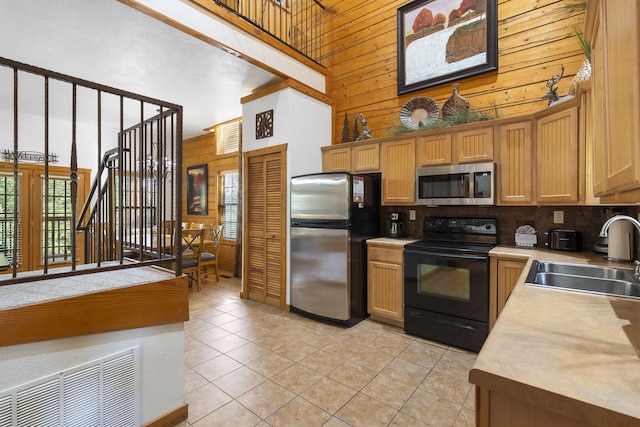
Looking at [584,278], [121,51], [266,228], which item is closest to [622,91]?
[584,278]

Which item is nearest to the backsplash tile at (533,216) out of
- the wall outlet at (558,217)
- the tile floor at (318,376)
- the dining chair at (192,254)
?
the wall outlet at (558,217)

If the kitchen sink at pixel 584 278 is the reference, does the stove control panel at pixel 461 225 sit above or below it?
above

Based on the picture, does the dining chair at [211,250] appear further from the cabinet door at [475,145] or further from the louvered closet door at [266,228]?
the cabinet door at [475,145]

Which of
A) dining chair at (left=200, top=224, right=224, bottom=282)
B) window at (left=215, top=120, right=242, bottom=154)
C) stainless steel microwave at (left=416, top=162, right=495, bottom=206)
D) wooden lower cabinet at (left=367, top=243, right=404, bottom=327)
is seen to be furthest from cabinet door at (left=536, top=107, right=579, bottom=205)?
window at (left=215, top=120, right=242, bottom=154)

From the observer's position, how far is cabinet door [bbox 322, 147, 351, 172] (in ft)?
12.5

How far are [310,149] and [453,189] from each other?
186cm

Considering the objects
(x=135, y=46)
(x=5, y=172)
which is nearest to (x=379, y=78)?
(x=135, y=46)

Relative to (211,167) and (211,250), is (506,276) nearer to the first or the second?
(211,250)

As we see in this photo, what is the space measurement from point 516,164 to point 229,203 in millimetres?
5056

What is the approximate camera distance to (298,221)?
11.8 feet

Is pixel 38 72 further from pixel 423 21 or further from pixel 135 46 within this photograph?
pixel 423 21

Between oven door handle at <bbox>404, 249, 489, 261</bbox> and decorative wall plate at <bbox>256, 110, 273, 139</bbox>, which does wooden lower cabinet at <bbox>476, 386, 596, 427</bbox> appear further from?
decorative wall plate at <bbox>256, 110, 273, 139</bbox>

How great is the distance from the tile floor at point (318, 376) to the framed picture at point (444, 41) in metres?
2.94

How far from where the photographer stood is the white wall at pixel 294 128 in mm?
3703
